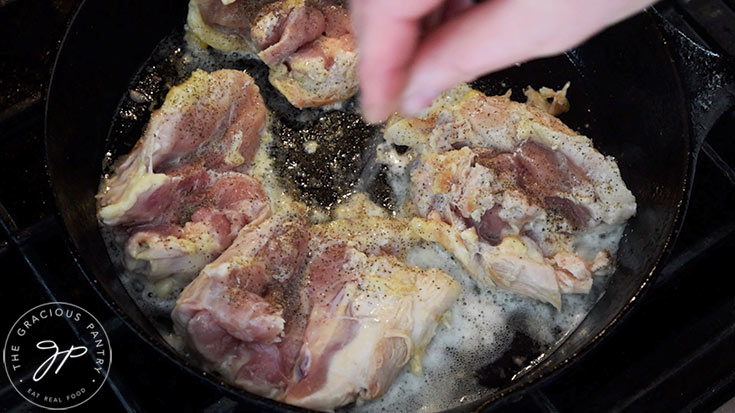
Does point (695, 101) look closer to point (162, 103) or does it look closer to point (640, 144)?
point (640, 144)

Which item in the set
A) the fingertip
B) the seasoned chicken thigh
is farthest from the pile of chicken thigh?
the fingertip

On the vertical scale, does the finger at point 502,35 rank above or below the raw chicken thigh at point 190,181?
above

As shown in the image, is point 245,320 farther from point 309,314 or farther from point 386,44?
point 386,44

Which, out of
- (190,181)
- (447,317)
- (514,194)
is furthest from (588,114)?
(190,181)

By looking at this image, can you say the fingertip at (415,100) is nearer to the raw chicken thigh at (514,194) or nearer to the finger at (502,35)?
the finger at (502,35)

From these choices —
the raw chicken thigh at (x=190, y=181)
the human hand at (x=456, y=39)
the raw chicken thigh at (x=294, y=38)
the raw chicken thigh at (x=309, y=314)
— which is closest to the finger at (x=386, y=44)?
the human hand at (x=456, y=39)

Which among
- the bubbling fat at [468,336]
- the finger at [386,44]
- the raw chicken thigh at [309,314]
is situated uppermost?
the finger at [386,44]

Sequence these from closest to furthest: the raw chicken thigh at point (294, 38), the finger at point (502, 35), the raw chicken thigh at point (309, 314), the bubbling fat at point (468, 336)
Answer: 1. the finger at point (502, 35)
2. the raw chicken thigh at point (309, 314)
3. the bubbling fat at point (468, 336)
4. the raw chicken thigh at point (294, 38)
